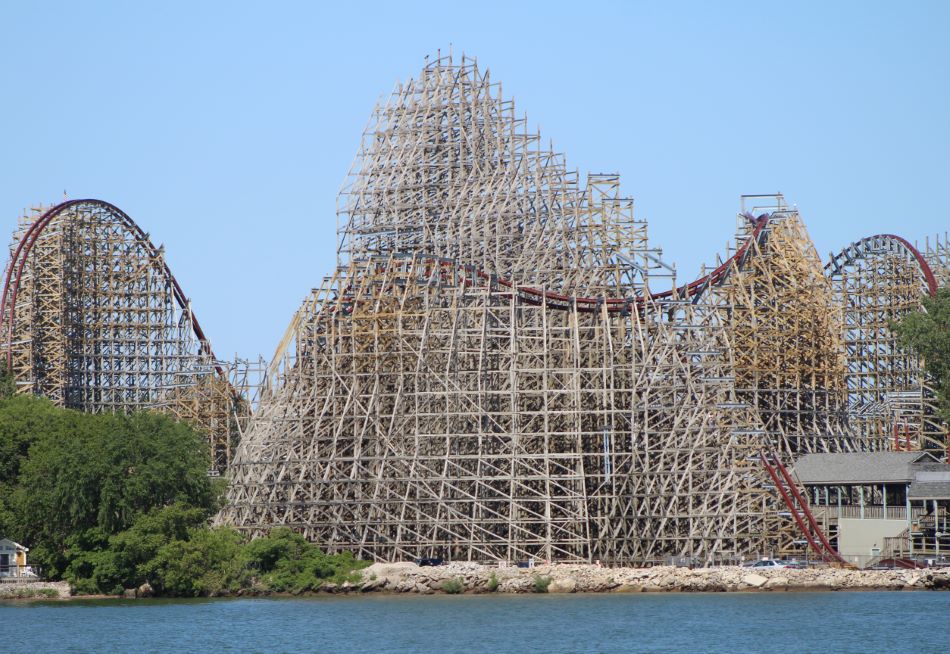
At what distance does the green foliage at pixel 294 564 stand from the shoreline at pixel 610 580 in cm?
102

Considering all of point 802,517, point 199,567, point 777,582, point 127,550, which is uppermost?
point 802,517

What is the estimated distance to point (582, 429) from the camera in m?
82.2

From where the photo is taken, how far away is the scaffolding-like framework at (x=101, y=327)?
326 ft

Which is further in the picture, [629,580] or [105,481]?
[105,481]

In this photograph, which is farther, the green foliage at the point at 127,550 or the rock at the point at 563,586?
the rock at the point at 563,586

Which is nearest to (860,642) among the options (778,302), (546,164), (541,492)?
(541,492)

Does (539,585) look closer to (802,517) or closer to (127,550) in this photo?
(802,517)

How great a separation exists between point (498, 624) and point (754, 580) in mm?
12741

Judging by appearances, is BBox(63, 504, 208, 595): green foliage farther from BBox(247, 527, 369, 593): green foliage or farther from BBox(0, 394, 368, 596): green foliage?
BBox(247, 527, 369, 593): green foliage

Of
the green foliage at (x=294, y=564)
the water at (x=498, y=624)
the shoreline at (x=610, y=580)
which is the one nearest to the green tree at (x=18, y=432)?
the shoreline at (x=610, y=580)

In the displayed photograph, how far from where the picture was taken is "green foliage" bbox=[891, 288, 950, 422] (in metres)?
85.3

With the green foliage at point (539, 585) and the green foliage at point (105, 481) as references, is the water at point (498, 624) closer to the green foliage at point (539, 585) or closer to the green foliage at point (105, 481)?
the green foliage at point (539, 585)

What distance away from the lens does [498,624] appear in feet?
215

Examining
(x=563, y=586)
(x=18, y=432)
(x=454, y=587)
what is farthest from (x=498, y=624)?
(x=18, y=432)
